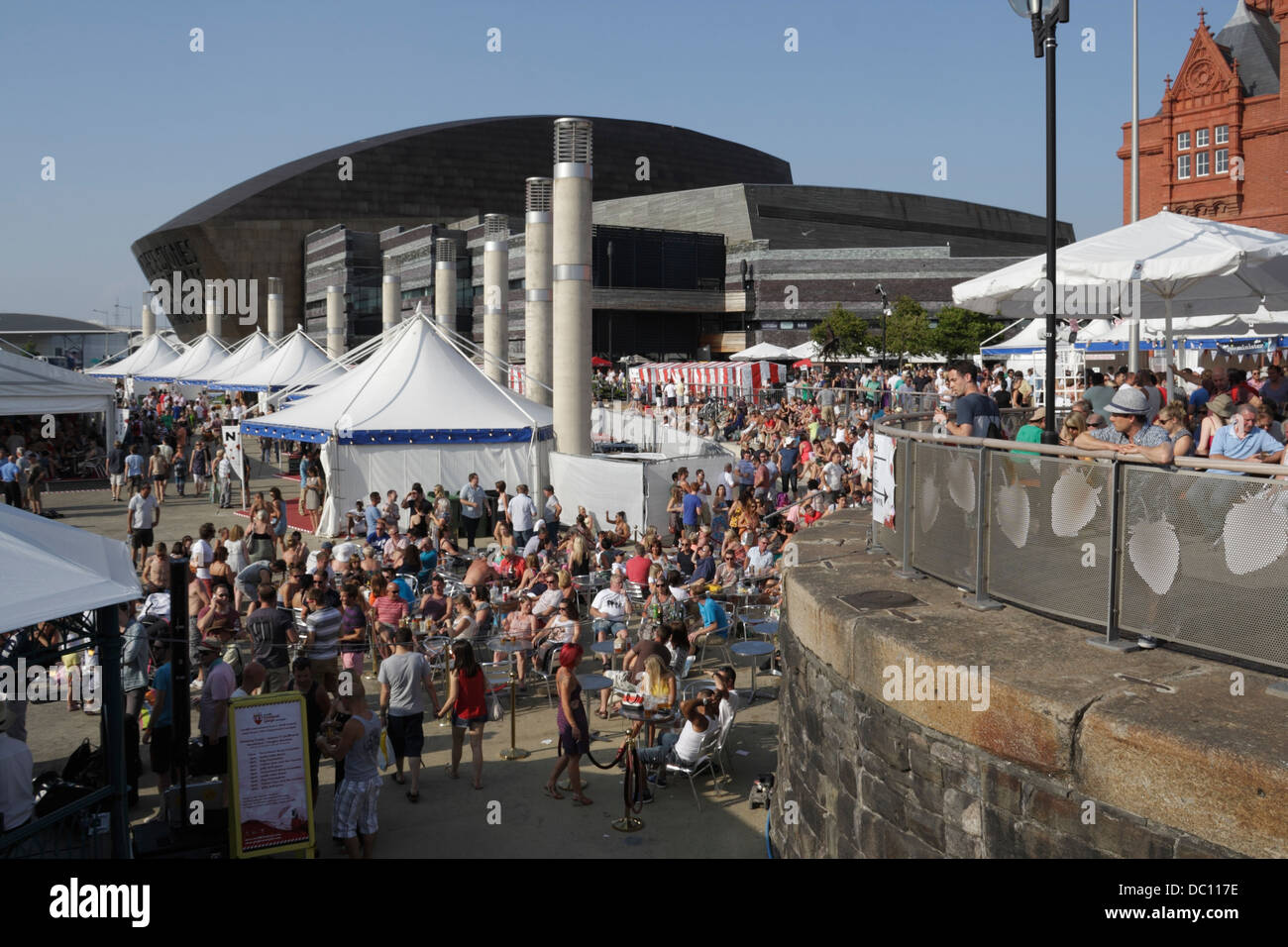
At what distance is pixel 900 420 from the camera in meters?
10.4

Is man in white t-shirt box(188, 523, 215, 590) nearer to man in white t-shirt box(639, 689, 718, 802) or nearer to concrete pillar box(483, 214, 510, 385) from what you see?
man in white t-shirt box(639, 689, 718, 802)

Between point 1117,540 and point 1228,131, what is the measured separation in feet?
192

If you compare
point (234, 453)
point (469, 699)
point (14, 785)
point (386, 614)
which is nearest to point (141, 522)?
point (234, 453)

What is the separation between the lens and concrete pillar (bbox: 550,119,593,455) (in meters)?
23.1

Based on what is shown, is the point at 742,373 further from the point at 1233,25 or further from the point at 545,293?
the point at 1233,25

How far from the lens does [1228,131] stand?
53.6 m

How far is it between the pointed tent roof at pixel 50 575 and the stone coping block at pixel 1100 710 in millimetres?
4004

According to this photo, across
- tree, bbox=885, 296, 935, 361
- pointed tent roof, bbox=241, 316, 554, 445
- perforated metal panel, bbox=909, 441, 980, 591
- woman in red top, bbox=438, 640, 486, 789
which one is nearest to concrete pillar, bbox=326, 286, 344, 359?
tree, bbox=885, 296, 935, 361

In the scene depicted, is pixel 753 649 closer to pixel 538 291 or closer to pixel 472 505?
pixel 472 505

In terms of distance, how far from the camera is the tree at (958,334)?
5131 centimetres

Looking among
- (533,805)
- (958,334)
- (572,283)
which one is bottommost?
(533,805)

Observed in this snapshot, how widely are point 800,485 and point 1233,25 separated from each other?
170 ft

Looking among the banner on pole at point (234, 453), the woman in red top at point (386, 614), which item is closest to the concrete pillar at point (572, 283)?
the banner on pole at point (234, 453)

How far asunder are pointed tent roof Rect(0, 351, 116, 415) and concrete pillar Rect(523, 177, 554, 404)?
11.2 m
